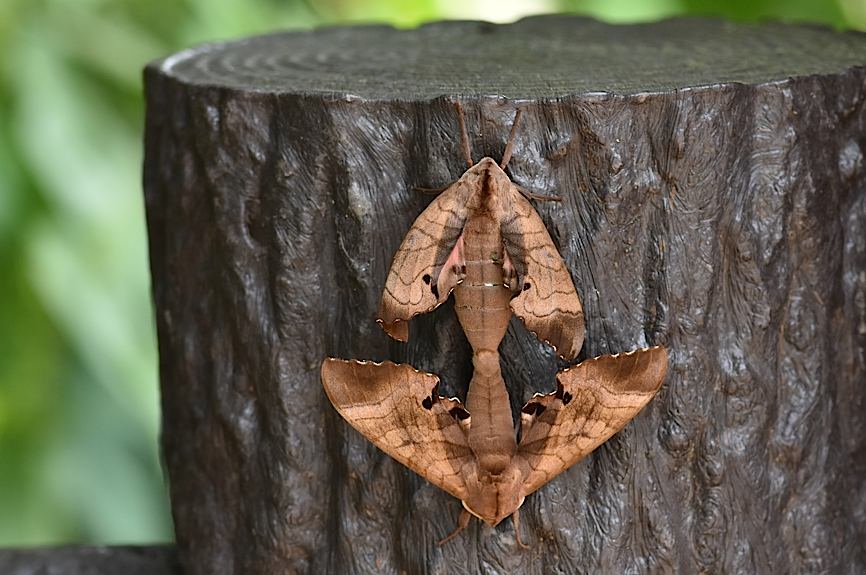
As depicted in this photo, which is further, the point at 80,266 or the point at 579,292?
the point at 80,266

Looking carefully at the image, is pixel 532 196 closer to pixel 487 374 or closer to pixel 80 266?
pixel 487 374

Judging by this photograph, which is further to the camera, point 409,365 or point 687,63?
point 687,63

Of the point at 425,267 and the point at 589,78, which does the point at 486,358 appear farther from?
the point at 589,78

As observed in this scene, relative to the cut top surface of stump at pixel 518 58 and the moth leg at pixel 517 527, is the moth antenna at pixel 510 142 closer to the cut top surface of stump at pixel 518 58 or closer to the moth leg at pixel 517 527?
the cut top surface of stump at pixel 518 58

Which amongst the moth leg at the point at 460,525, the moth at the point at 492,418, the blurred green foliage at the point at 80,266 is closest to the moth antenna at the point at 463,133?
the moth at the point at 492,418

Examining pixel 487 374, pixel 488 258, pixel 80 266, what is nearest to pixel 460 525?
pixel 487 374

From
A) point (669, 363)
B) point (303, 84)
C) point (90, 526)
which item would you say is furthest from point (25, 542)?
point (669, 363)

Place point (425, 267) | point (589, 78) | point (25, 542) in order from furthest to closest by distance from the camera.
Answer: point (25, 542) < point (589, 78) < point (425, 267)
